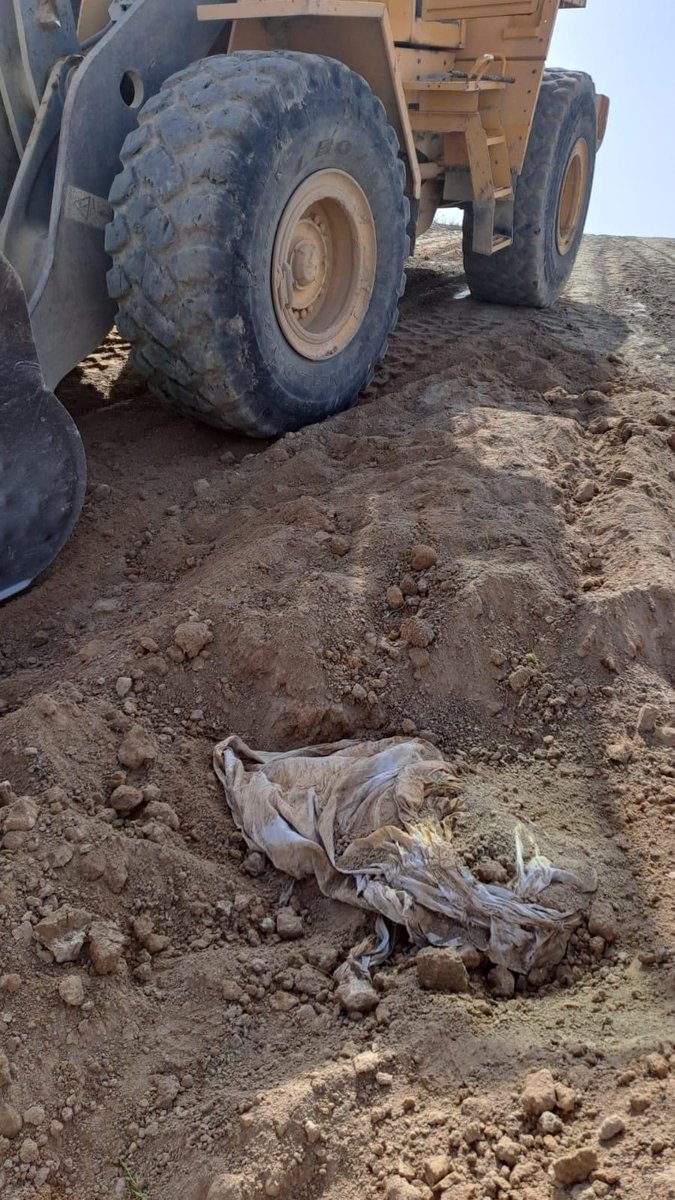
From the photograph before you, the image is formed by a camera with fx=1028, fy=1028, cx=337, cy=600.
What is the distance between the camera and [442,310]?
668cm

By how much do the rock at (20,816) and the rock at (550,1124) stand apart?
1183 mm

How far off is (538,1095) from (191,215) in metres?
2.94

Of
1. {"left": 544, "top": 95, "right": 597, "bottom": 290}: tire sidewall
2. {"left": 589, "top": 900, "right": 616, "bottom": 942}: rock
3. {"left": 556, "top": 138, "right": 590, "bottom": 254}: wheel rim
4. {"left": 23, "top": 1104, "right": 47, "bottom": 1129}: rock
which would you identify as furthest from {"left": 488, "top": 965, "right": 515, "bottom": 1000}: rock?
{"left": 556, "top": 138, "right": 590, "bottom": 254}: wheel rim

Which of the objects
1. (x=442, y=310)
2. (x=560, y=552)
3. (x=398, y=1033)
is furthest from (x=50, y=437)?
(x=442, y=310)

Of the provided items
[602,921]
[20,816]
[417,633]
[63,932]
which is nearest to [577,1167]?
[602,921]

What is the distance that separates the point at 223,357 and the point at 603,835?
2.19 meters

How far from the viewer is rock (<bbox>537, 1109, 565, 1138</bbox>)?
1.66m

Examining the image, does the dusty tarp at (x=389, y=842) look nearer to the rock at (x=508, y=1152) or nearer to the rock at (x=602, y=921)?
the rock at (x=602, y=921)

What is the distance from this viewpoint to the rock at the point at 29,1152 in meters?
1.71

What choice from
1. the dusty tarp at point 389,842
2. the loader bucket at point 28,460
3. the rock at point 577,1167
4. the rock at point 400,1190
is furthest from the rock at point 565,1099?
the loader bucket at point 28,460

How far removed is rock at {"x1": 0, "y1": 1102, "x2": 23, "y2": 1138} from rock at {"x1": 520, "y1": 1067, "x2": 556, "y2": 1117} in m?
0.85

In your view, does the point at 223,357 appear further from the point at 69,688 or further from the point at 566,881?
the point at 566,881

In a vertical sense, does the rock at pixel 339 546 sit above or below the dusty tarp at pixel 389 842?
above

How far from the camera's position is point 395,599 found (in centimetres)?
305
